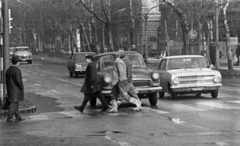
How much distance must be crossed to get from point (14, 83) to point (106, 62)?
15.9 feet

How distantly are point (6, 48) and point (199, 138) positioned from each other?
9.29 meters

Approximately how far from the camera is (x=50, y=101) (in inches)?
864

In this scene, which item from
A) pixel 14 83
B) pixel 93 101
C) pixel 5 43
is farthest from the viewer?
pixel 93 101

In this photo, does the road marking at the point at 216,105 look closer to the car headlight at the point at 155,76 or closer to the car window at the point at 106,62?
the car headlight at the point at 155,76

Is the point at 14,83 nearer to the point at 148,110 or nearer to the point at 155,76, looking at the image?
the point at 148,110

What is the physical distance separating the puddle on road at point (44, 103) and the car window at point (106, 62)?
2.00 m

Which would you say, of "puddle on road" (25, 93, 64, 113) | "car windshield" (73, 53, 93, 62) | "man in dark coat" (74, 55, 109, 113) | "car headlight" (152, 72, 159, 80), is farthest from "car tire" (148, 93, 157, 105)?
"car windshield" (73, 53, 93, 62)

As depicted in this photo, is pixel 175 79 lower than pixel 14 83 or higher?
lower

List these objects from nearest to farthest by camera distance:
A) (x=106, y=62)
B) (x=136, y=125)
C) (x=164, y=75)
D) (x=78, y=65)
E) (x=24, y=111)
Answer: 1. (x=136, y=125)
2. (x=24, y=111)
3. (x=106, y=62)
4. (x=164, y=75)
5. (x=78, y=65)

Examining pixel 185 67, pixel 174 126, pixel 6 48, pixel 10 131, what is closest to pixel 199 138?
pixel 174 126

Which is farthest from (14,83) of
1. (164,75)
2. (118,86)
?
(164,75)

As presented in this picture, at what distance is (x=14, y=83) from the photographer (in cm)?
1547

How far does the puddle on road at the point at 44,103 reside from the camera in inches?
741

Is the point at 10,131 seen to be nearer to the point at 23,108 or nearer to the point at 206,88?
the point at 23,108
